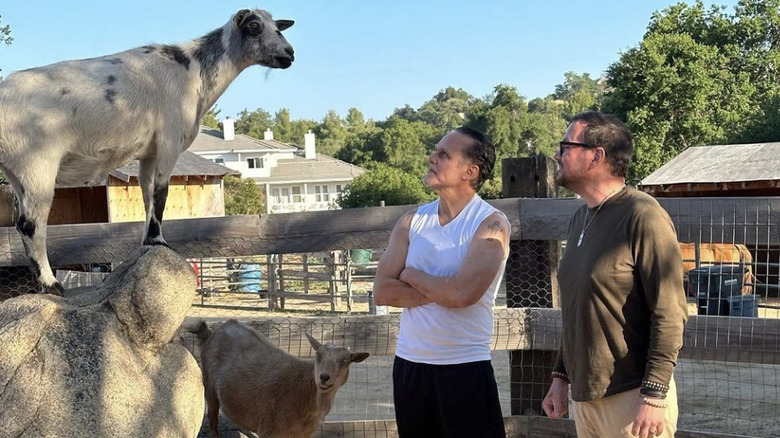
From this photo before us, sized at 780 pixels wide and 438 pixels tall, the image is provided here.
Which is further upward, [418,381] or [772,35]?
[772,35]

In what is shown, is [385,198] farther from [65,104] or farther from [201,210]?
[65,104]

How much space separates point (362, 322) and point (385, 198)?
103 feet

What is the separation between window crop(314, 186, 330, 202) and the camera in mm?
61638

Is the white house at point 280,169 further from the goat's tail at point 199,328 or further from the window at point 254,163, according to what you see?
the goat's tail at point 199,328

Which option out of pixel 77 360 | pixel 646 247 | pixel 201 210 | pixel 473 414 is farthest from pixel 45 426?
pixel 201 210

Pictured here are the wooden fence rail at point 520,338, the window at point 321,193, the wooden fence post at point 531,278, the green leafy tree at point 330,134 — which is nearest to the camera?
the wooden fence rail at point 520,338

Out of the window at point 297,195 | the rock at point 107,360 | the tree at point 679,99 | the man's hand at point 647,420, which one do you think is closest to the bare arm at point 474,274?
the man's hand at point 647,420

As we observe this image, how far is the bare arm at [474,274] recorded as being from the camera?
3.45 m

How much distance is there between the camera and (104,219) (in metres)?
26.1

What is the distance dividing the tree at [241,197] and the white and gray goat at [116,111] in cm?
3732

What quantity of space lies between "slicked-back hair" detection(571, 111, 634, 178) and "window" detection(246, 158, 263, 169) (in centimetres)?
6104

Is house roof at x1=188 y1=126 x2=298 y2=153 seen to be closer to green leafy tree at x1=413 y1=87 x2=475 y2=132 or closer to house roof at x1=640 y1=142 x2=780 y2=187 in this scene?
house roof at x1=640 y1=142 x2=780 y2=187

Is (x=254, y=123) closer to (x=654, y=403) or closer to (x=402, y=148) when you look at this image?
(x=402, y=148)

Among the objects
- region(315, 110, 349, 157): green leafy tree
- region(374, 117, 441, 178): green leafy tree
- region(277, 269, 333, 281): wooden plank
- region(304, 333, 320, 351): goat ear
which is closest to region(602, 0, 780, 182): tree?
region(277, 269, 333, 281): wooden plank
